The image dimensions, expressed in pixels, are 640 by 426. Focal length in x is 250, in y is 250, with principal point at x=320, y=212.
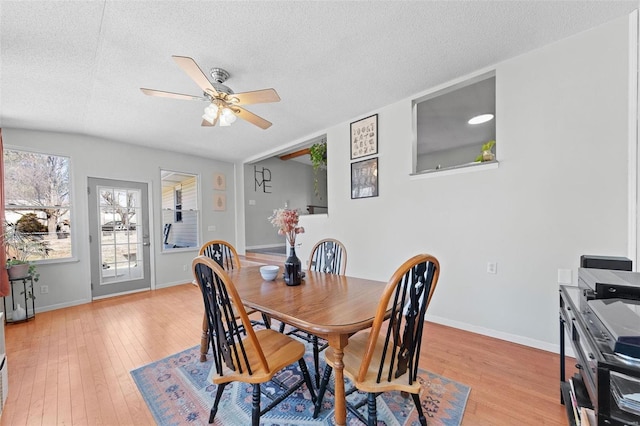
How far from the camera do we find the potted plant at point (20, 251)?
3.02 meters

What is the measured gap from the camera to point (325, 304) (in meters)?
1.40

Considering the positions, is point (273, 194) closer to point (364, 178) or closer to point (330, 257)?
point (364, 178)

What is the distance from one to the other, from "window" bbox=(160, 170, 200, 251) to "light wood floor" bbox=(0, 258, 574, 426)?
2.08m

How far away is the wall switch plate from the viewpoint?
6.64 feet

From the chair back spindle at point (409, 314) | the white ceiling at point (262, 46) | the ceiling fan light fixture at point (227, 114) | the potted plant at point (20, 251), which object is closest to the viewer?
the chair back spindle at point (409, 314)

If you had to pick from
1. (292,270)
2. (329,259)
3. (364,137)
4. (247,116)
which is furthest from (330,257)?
(364,137)

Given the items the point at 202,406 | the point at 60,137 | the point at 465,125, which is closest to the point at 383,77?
the point at 465,125

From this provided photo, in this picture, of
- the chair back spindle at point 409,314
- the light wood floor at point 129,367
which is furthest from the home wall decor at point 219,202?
the chair back spindle at point 409,314

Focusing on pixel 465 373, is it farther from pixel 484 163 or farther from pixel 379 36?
pixel 379 36

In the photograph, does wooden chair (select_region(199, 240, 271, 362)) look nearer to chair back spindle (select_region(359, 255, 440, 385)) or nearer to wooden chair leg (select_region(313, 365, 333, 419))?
wooden chair leg (select_region(313, 365, 333, 419))

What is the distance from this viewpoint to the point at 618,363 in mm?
803

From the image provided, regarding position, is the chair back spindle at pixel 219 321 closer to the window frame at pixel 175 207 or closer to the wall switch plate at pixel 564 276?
the wall switch plate at pixel 564 276

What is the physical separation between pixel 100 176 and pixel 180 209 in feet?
5.01

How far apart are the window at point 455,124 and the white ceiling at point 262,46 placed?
1.87 ft
